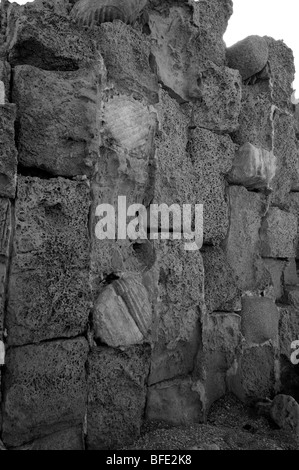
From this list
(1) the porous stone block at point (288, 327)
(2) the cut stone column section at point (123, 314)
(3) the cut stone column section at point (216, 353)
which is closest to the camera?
(2) the cut stone column section at point (123, 314)

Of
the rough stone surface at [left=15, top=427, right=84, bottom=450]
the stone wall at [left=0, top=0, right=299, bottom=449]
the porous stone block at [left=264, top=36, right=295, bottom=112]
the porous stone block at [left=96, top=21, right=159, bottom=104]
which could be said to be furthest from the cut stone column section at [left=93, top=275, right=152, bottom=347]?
the porous stone block at [left=264, top=36, right=295, bottom=112]

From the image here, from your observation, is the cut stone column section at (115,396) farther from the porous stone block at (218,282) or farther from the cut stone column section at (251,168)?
the cut stone column section at (251,168)

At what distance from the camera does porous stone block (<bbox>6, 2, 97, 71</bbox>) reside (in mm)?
2262

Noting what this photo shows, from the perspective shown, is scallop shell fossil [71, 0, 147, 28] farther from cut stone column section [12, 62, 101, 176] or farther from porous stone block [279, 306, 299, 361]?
porous stone block [279, 306, 299, 361]

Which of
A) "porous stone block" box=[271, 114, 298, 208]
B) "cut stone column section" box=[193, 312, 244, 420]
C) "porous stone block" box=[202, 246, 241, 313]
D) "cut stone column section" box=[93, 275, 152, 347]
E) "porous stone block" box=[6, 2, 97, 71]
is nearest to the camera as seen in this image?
"porous stone block" box=[6, 2, 97, 71]

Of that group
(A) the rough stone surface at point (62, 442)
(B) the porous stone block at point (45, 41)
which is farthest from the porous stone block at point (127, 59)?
(A) the rough stone surface at point (62, 442)

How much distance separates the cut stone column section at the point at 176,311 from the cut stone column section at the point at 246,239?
0.50 m

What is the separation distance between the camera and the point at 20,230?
6.97 ft

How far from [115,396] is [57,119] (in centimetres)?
138

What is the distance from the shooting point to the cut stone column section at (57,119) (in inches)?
86.9

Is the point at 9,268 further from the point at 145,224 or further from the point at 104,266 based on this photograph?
the point at 145,224

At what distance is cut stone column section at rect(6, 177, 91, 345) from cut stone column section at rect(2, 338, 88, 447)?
0.07 m

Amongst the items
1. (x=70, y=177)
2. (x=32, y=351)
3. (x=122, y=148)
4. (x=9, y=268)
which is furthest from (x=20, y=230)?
(x=122, y=148)

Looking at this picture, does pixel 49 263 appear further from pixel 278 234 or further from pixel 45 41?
pixel 278 234
